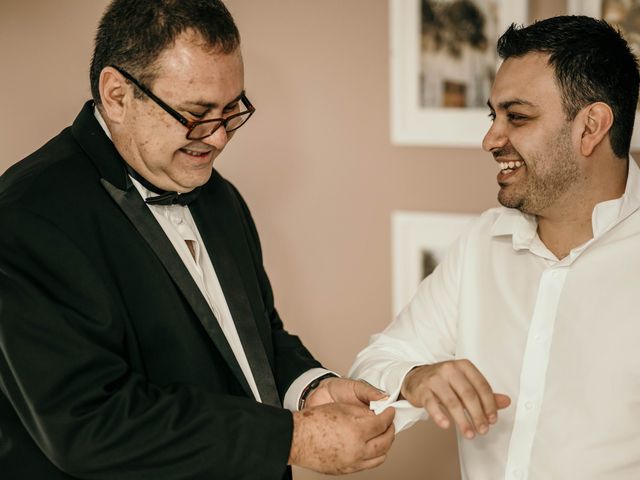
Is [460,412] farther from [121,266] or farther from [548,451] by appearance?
[121,266]

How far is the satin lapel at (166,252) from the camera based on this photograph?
1.98 meters

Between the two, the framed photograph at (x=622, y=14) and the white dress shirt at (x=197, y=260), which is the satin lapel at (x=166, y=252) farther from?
the framed photograph at (x=622, y=14)

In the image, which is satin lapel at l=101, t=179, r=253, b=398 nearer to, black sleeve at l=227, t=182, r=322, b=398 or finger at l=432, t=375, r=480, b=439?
black sleeve at l=227, t=182, r=322, b=398

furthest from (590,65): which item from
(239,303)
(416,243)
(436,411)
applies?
(416,243)

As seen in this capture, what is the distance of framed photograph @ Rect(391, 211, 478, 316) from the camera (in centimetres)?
309

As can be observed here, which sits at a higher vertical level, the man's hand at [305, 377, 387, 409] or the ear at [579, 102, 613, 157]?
the ear at [579, 102, 613, 157]

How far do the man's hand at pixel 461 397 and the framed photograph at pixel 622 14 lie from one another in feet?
3.77

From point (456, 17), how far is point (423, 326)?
3.68 feet

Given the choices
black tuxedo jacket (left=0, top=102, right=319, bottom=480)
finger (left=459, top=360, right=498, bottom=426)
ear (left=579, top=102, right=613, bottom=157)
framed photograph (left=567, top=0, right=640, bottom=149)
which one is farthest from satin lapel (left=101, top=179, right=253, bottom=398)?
framed photograph (left=567, top=0, right=640, bottom=149)

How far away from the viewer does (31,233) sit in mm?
1762

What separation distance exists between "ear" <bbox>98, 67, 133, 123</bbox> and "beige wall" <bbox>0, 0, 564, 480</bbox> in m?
1.35

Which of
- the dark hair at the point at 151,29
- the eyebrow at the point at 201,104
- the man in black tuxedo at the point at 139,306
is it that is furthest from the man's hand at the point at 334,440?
the dark hair at the point at 151,29

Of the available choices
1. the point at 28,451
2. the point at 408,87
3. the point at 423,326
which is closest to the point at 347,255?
the point at 408,87

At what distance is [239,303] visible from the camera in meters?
2.20
